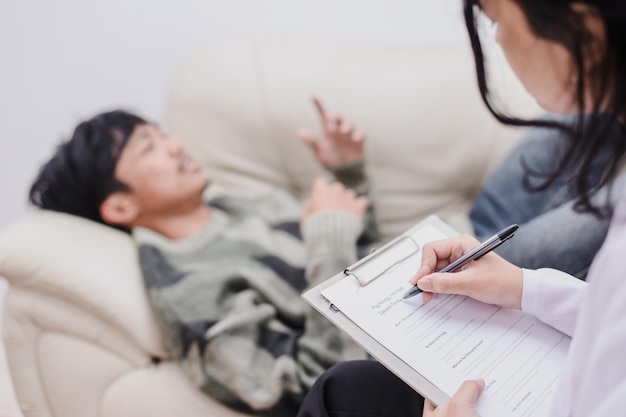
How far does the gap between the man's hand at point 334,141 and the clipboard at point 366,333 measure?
1.63ft

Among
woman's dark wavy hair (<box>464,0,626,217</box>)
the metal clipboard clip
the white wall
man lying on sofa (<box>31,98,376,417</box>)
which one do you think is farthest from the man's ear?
woman's dark wavy hair (<box>464,0,626,217</box>)

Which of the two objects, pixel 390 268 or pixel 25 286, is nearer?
pixel 390 268

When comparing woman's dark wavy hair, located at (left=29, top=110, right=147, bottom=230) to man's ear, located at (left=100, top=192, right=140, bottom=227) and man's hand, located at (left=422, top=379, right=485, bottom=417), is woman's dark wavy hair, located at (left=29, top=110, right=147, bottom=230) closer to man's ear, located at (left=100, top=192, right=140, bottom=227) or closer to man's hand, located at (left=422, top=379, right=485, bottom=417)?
man's ear, located at (left=100, top=192, right=140, bottom=227)

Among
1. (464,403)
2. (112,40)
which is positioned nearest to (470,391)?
(464,403)

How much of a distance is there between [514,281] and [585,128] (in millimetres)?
212

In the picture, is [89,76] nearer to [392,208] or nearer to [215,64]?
[215,64]

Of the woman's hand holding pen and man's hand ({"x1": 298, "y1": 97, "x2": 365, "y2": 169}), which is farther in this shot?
man's hand ({"x1": 298, "y1": 97, "x2": 365, "y2": 169})

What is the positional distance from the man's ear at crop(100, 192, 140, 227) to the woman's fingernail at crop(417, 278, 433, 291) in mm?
769

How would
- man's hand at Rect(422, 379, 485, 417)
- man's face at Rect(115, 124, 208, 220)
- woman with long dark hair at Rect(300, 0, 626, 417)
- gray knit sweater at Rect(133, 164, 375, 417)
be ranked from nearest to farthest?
1. woman with long dark hair at Rect(300, 0, 626, 417)
2. man's hand at Rect(422, 379, 485, 417)
3. gray knit sweater at Rect(133, 164, 375, 417)
4. man's face at Rect(115, 124, 208, 220)

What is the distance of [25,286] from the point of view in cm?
118

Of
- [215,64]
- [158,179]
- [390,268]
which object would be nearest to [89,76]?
[215,64]

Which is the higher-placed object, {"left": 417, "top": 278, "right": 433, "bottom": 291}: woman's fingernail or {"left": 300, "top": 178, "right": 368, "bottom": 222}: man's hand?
{"left": 417, "top": 278, "right": 433, "bottom": 291}: woman's fingernail

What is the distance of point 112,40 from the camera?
1.82m

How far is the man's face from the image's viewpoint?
53.4 inches
